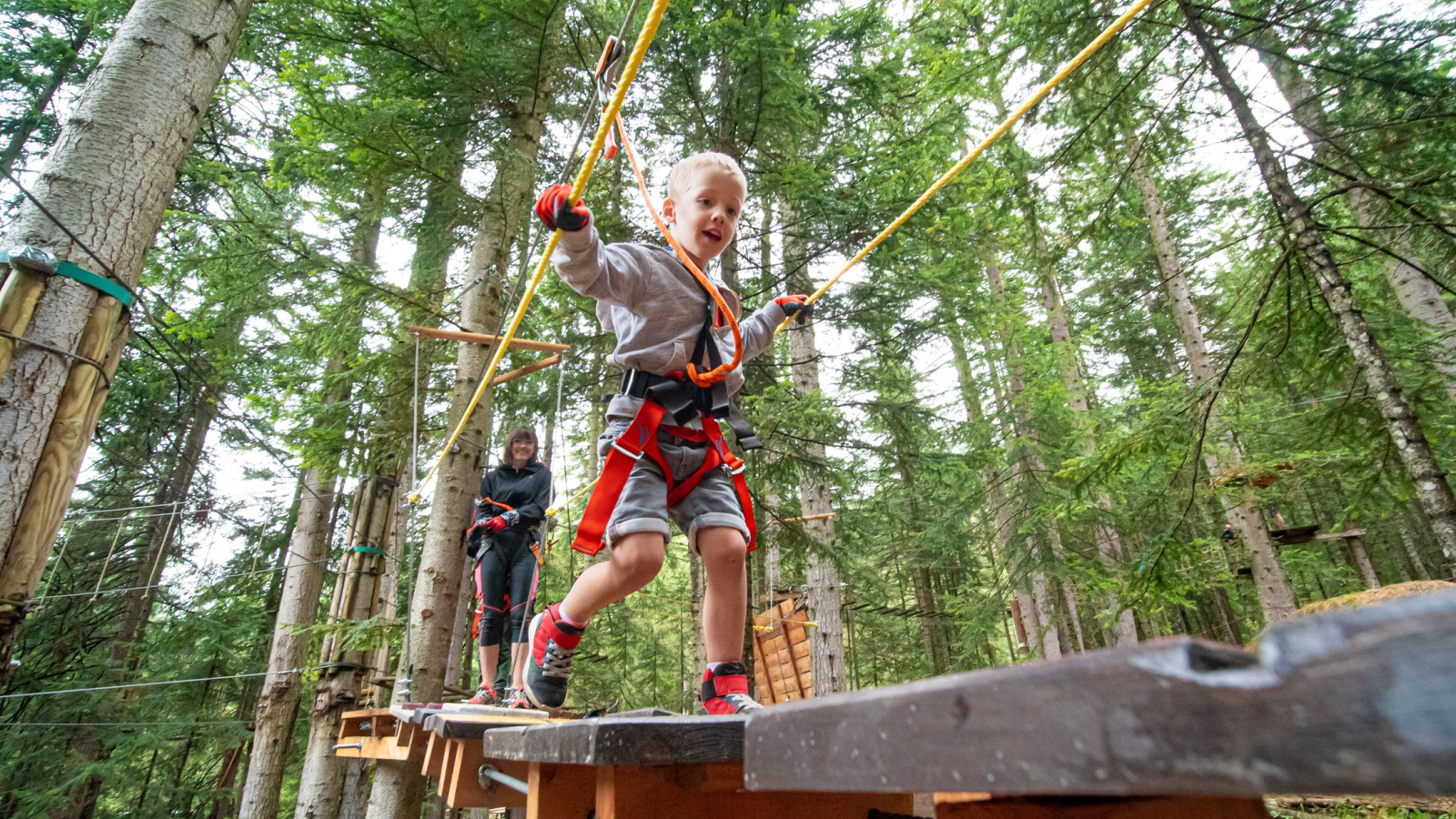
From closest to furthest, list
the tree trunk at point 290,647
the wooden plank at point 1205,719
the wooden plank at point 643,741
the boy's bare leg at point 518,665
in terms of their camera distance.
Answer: the wooden plank at point 1205,719, the wooden plank at point 643,741, the boy's bare leg at point 518,665, the tree trunk at point 290,647

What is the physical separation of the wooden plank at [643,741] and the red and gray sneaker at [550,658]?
3.88 ft

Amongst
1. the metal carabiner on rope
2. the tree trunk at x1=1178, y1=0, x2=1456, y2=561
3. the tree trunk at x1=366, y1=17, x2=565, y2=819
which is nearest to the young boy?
the metal carabiner on rope

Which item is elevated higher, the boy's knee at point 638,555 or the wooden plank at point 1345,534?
the wooden plank at point 1345,534

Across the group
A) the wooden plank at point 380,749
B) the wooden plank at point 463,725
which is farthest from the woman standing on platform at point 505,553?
the wooden plank at point 463,725

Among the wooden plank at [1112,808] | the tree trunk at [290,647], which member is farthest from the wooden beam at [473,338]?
the wooden plank at [1112,808]

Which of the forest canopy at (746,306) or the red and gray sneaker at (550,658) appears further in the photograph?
the forest canopy at (746,306)

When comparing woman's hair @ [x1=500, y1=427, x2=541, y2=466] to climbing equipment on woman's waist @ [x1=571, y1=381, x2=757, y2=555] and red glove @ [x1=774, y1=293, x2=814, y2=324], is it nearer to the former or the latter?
red glove @ [x1=774, y1=293, x2=814, y2=324]

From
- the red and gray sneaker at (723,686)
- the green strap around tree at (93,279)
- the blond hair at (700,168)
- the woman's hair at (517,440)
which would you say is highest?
the woman's hair at (517,440)

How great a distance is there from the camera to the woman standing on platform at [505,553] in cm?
548

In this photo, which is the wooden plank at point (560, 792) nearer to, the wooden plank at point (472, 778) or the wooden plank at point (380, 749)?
the wooden plank at point (472, 778)

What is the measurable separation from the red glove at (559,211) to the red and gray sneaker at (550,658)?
53.9 inches

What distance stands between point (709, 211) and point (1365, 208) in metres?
5.44

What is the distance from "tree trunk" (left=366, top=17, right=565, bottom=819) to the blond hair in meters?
3.66

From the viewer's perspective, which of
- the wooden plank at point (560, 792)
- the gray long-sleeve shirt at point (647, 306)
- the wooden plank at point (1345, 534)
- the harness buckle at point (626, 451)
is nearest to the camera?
the wooden plank at point (560, 792)
